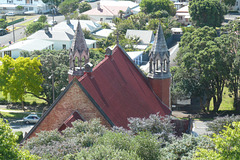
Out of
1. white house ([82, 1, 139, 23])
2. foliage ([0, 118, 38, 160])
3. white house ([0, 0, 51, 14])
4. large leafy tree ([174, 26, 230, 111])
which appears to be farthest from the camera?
white house ([0, 0, 51, 14])

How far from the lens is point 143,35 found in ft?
321

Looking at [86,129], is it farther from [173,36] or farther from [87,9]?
[87,9]

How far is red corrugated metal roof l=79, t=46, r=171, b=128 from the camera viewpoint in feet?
100

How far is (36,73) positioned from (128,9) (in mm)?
82181

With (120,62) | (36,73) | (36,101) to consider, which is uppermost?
(120,62)

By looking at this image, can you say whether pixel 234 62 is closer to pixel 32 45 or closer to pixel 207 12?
pixel 32 45

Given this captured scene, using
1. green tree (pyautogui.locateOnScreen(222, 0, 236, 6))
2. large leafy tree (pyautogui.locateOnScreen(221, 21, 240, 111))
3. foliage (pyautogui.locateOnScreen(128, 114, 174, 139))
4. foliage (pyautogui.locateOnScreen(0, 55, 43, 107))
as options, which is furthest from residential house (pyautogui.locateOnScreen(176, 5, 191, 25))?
foliage (pyautogui.locateOnScreen(128, 114, 174, 139))

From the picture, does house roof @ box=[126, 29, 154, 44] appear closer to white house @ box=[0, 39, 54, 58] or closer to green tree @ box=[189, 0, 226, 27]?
green tree @ box=[189, 0, 226, 27]

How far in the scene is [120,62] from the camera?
1416 inches

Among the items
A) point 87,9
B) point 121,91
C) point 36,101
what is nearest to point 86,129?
point 121,91

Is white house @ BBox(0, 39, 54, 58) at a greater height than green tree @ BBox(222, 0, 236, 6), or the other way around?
green tree @ BBox(222, 0, 236, 6)

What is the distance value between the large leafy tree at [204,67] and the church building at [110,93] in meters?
17.4

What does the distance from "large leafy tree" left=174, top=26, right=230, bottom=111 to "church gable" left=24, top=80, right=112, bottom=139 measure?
29.5 meters

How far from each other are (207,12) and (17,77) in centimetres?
6419
